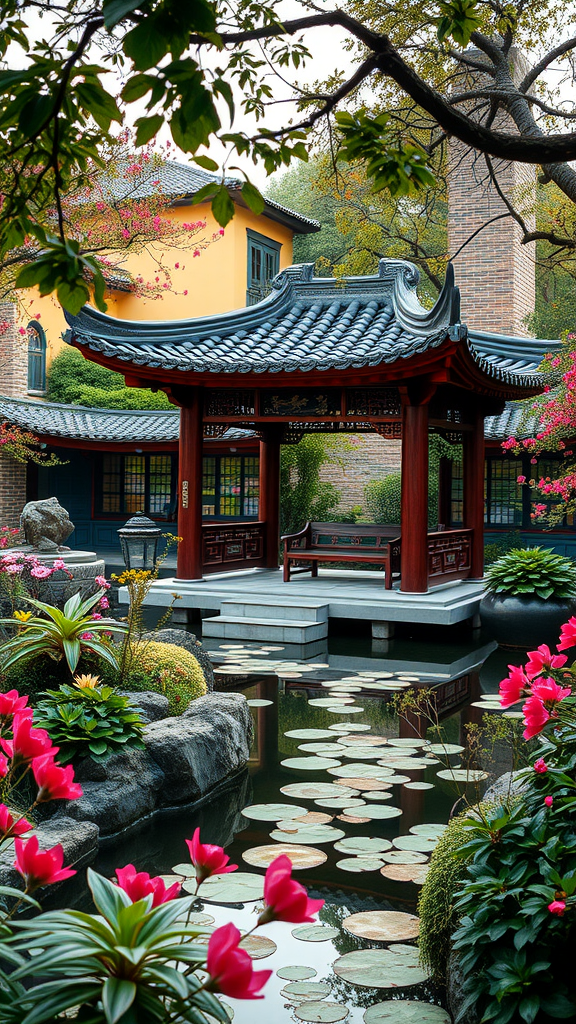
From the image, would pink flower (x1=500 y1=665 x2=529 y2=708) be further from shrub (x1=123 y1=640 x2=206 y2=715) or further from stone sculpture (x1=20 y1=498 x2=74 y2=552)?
stone sculpture (x1=20 y1=498 x2=74 y2=552)

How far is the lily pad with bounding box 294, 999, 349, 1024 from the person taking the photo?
2.92m

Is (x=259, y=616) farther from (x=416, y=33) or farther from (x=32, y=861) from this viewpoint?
(x=32, y=861)

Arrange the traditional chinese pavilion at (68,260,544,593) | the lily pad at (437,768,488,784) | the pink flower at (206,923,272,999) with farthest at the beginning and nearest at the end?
the traditional chinese pavilion at (68,260,544,593)
the lily pad at (437,768,488,784)
the pink flower at (206,923,272,999)

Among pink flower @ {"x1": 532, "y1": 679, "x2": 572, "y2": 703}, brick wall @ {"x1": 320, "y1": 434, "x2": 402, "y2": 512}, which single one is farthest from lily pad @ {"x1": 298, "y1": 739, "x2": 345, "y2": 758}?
brick wall @ {"x1": 320, "y1": 434, "x2": 402, "y2": 512}

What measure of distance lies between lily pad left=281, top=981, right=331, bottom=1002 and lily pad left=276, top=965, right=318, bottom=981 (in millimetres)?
29

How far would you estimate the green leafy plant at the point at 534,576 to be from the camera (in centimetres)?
1012

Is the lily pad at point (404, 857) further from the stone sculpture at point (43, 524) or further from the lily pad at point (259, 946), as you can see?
the stone sculpture at point (43, 524)

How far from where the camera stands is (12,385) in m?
21.8

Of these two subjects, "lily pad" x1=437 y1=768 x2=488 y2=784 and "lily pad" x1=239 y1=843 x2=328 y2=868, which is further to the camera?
"lily pad" x1=437 y1=768 x2=488 y2=784

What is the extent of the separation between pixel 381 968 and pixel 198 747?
7.17ft

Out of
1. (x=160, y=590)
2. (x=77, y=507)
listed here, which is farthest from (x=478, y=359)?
(x=77, y=507)

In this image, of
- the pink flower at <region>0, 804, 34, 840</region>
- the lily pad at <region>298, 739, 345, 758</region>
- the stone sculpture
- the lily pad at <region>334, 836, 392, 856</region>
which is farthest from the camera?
the stone sculpture

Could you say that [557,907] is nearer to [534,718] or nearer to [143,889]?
[534,718]

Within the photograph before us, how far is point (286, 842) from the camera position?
4434mm
